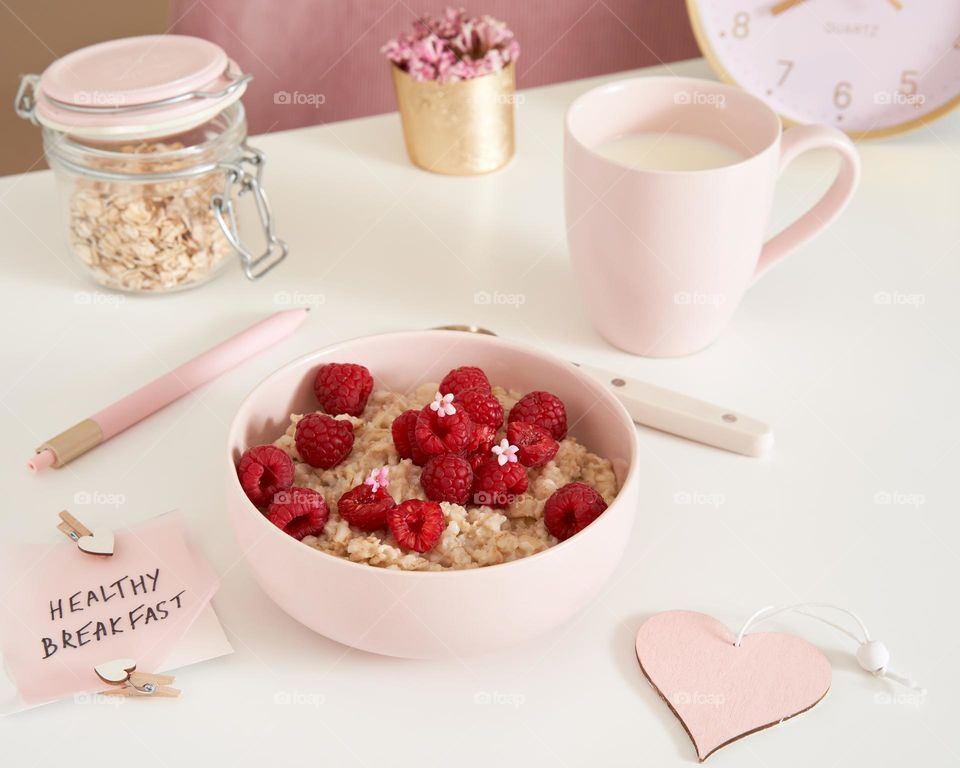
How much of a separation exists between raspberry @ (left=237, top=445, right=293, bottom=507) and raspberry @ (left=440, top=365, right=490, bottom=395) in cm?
13

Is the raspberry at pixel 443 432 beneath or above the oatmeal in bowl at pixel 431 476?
above

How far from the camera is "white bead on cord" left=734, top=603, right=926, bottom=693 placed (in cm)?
66

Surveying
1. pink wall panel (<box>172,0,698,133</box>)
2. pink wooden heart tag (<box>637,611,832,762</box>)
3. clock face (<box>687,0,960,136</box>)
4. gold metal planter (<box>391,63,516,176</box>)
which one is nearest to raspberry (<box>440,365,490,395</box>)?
pink wooden heart tag (<box>637,611,832,762</box>)

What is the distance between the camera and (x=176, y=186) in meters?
1.00

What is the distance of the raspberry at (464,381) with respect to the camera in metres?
0.78

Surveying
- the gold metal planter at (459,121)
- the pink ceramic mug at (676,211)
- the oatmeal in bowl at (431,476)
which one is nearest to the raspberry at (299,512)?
the oatmeal in bowl at (431,476)

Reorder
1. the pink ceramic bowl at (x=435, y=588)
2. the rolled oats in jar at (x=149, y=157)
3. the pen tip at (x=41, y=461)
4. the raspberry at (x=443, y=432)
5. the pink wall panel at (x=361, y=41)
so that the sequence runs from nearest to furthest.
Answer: the pink ceramic bowl at (x=435, y=588) → the raspberry at (x=443, y=432) → the pen tip at (x=41, y=461) → the rolled oats in jar at (x=149, y=157) → the pink wall panel at (x=361, y=41)

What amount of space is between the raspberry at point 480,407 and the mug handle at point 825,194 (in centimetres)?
34

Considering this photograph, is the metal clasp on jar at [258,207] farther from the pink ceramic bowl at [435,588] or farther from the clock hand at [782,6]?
the clock hand at [782,6]

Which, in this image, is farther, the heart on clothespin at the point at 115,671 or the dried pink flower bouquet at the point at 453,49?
the dried pink flower bouquet at the point at 453,49

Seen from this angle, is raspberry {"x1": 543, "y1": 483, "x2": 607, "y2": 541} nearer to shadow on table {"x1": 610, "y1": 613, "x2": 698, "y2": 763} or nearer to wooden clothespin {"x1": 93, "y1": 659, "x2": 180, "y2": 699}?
shadow on table {"x1": 610, "y1": 613, "x2": 698, "y2": 763}

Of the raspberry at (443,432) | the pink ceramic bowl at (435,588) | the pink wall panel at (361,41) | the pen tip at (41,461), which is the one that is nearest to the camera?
the pink ceramic bowl at (435,588)

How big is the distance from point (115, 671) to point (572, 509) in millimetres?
297

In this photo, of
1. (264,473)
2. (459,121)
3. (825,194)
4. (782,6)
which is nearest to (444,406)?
(264,473)
